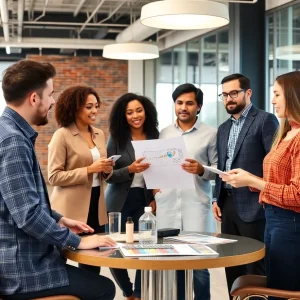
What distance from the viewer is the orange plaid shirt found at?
3.00m

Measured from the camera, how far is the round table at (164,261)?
8.63 ft

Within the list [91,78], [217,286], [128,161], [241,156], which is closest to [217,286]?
[217,286]

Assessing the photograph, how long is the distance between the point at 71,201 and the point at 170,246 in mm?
1421

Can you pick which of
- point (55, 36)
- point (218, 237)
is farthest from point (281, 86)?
point (55, 36)

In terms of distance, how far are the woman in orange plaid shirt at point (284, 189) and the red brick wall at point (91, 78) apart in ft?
37.7

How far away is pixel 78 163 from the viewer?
169 inches

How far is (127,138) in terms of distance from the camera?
4652 millimetres

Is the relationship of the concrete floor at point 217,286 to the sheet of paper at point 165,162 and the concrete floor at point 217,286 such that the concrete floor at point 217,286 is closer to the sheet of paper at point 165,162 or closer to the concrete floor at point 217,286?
the concrete floor at point 217,286

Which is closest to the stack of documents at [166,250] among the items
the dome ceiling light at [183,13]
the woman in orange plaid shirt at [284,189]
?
the woman in orange plaid shirt at [284,189]

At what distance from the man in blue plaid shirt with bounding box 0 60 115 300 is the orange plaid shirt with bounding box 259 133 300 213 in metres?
0.85

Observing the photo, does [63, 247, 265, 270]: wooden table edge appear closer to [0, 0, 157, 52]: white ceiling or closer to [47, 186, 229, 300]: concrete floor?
[47, 186, 229, 300]: concrete floor

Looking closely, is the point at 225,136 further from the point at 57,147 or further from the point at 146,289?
the point at 146,289

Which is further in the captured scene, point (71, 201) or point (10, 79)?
point (71, 201)

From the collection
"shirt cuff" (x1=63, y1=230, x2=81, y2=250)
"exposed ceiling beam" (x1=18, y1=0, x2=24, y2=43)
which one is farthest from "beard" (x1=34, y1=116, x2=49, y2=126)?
"exposed ceiling beam" (x1=18, y1=0, x2=24, y2=43)
